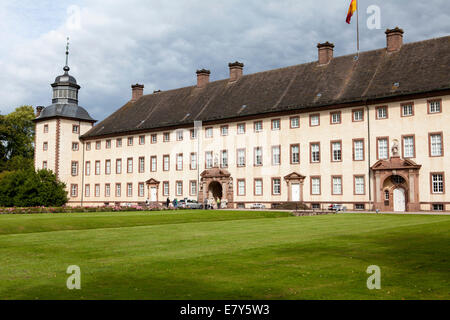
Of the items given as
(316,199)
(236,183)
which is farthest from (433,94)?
(236,183)

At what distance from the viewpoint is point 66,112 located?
68.6 meters

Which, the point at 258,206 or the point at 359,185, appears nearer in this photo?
the point at 359,185

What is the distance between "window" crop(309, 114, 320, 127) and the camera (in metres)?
46.1

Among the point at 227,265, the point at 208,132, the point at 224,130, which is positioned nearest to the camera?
the point at 227,265

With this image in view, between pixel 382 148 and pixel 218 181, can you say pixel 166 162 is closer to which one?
pixel 218 181

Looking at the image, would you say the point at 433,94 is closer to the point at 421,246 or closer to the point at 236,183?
the point at 236,183

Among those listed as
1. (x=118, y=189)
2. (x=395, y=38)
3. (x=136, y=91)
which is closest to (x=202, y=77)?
(x=136, y=91)

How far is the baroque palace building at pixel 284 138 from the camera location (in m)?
40.7

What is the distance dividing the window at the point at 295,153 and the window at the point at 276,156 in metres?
1.53

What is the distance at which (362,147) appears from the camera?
4350 centimetres

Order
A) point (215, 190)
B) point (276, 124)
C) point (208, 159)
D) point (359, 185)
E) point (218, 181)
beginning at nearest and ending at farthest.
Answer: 1. point (359, 185)
2. point (276, 124)
3. point (218, 181)
4. point (208, 159)
5. point (215, 190)

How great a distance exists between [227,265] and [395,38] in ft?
136

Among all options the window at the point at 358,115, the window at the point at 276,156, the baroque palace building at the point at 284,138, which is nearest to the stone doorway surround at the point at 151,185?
the baroque palace building at the point at 284,138
